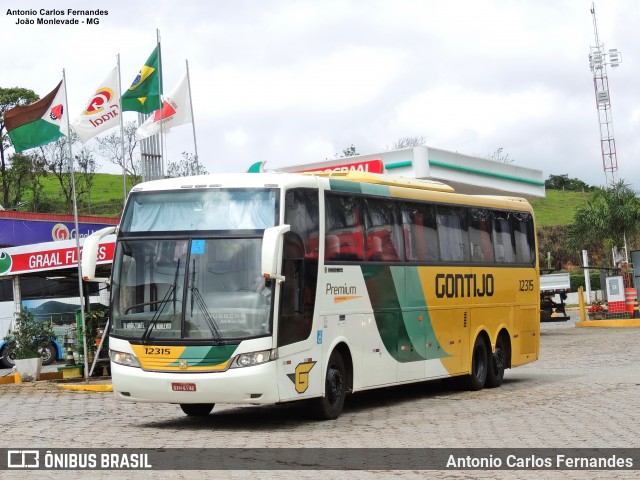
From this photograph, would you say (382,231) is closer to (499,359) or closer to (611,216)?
(499,359)

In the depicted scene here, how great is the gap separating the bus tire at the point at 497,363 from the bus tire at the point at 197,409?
631 cm

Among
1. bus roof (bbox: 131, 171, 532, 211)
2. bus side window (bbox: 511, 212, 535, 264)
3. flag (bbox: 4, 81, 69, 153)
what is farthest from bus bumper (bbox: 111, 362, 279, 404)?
flag (bbox: 4, 81, 69, 153)

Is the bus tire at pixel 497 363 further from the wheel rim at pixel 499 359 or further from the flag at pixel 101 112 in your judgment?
the flag at pixel 101 112

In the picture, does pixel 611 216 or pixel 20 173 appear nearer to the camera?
pixel 611 216

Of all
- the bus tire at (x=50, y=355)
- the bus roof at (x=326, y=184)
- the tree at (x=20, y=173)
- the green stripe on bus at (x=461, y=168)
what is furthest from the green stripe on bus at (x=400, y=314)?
the tree at (x=20, y=173)

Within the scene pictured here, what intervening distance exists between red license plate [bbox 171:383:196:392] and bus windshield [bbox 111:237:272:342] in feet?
1.88

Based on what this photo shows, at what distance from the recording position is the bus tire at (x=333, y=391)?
14797 mm

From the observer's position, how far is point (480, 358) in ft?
65.6

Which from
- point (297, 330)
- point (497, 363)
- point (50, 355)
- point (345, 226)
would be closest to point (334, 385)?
point (297, 330)

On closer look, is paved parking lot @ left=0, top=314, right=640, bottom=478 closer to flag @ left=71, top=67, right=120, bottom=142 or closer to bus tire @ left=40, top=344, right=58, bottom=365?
flag @ left=71, top=67, right=120, bottom=142

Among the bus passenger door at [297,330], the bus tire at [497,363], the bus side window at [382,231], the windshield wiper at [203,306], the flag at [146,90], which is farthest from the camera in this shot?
the flag at [146,90]

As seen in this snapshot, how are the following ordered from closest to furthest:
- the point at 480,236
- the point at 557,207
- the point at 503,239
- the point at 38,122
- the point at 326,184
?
the point at 326,184, the point at 480,236, the point at 503,239, the point at 38,122, the point at 557,207

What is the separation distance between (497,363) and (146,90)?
1219 cm

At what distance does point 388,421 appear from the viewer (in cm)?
1476
